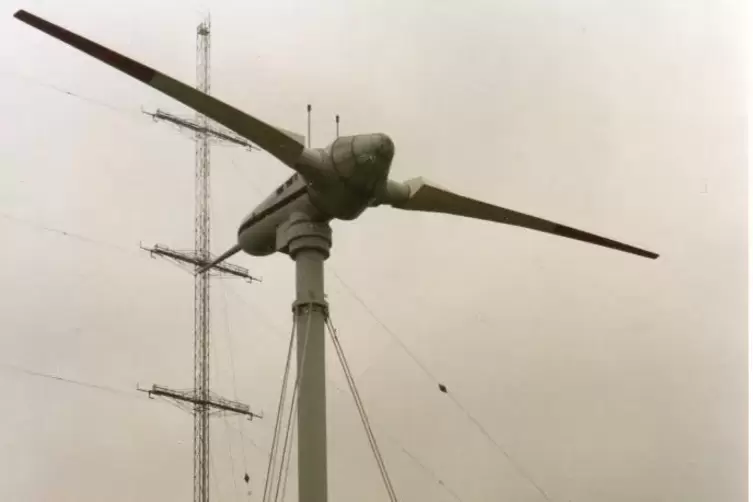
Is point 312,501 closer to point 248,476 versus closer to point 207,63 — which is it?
point 248,476

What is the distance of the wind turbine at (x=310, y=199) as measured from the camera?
10.4 metres

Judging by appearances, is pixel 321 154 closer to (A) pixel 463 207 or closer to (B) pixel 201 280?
(A) pixel 463 207

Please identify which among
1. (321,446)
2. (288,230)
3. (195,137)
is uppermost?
(195,137)

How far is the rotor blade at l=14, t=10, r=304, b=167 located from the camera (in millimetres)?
9680

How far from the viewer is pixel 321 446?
1062 centimetres

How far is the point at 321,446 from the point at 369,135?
149 inches

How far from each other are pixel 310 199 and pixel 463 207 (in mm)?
2461

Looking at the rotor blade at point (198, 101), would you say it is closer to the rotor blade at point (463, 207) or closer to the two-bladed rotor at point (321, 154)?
the two-bladed rotor at point (321, 154)

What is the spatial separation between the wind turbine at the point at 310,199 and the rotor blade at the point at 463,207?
2cm

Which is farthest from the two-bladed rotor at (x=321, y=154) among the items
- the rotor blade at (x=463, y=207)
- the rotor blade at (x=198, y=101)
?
the rotor blade at (x=463, y=207)

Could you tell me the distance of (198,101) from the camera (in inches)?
410

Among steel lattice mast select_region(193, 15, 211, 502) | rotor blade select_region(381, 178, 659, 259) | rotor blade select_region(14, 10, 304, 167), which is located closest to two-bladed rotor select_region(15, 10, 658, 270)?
rotor blade select_region(14, 10, 304, 167)

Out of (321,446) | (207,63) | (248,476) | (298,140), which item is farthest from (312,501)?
(207,63)

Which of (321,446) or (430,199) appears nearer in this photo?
(321,446)
